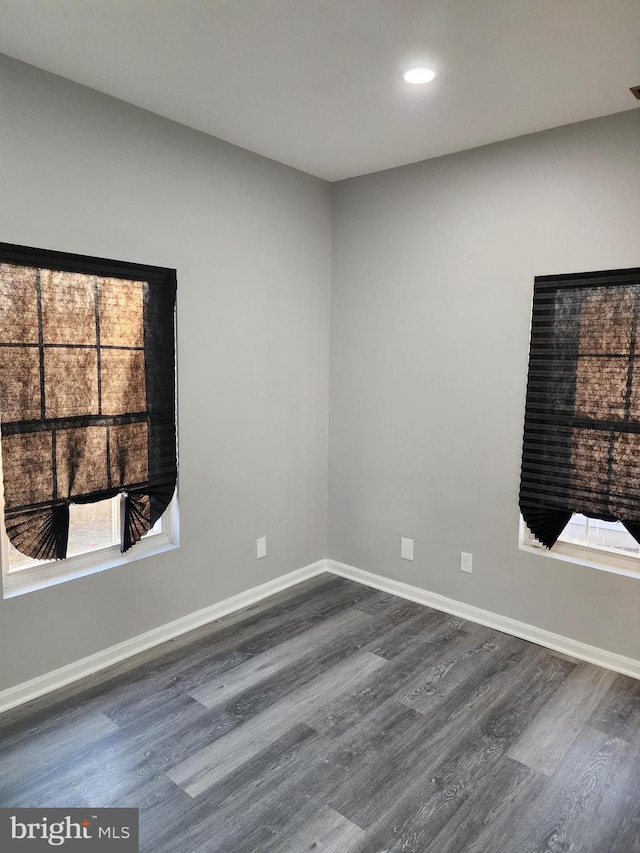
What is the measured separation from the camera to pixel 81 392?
2.67 meters

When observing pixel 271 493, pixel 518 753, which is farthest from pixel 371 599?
pixel 518 753

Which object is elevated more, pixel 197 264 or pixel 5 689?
pixel 197 264

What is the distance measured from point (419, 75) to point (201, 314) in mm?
1570

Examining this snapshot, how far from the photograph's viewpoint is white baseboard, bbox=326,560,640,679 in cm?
292

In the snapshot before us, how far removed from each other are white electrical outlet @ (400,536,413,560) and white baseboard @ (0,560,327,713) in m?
0.70

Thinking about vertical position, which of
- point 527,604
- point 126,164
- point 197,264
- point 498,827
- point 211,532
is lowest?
point 498,827

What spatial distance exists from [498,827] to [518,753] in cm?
41

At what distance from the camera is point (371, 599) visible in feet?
12.1

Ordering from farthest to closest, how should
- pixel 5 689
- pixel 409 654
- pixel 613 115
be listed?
pixel 409 654, pixel 613 115, pixel 5 689

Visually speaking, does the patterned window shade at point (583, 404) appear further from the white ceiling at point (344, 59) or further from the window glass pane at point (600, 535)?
the white ceiling at point (344, 59)

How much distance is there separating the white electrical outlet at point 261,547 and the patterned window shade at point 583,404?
1.58 metres

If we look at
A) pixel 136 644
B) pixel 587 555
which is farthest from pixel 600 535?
pixel 136 644

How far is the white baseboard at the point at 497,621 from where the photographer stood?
2924 millimetres

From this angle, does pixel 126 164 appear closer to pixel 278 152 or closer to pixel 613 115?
pixel 278 152
